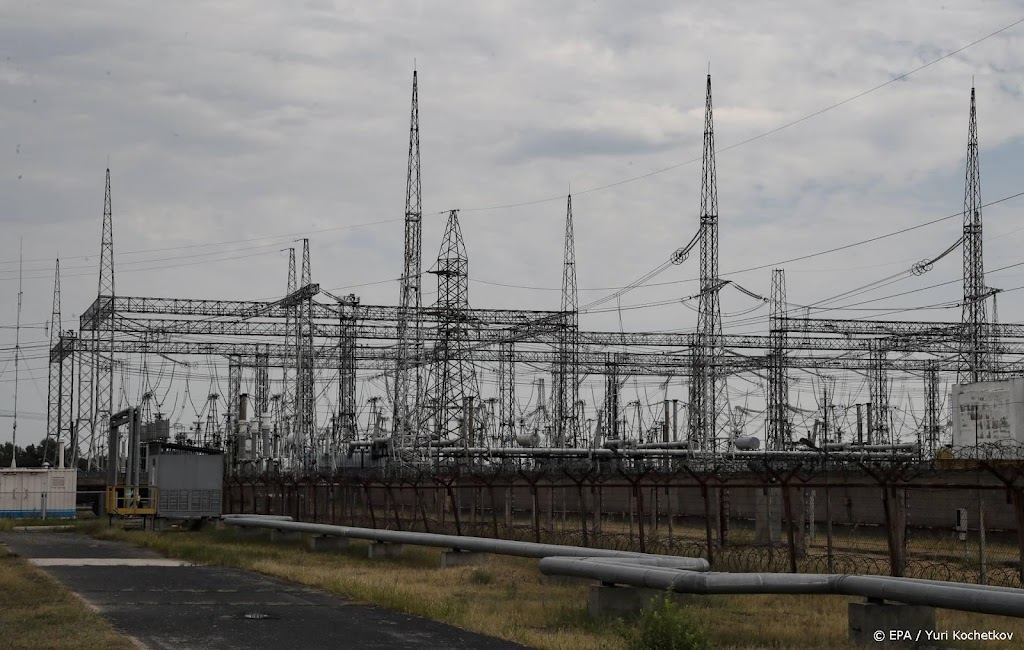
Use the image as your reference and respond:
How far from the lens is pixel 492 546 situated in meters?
23.9

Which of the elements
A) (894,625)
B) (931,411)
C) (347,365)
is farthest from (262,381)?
(894,625)

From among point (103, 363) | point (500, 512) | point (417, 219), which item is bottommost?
point (500, 512)

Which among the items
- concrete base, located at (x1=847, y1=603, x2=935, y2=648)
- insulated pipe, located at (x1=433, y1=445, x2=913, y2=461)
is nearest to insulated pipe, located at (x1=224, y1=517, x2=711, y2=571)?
concrete base, located at (x1=847, y1=603, x2=935, y2=648)

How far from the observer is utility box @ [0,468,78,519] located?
57438 millimetres

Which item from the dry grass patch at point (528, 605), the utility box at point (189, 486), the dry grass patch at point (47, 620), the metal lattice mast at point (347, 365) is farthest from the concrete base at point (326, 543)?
the metal lattice mast at point (347, 365)

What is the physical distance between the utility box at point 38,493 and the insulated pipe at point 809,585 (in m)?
45.0

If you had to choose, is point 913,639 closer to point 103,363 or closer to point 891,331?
point 103,363

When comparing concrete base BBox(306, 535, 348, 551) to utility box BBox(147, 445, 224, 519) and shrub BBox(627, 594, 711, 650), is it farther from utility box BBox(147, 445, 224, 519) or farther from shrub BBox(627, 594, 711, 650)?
shrub BBox(627, 594, 711, 650)

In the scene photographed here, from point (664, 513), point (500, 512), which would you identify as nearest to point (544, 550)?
point (664, 513)

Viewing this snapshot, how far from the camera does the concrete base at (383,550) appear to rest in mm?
29031

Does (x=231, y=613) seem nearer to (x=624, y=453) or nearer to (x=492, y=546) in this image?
(x=492, y=546)

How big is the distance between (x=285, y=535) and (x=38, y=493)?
26.9 meters

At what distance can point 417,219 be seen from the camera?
58656 mm

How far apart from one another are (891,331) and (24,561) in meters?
72.4
